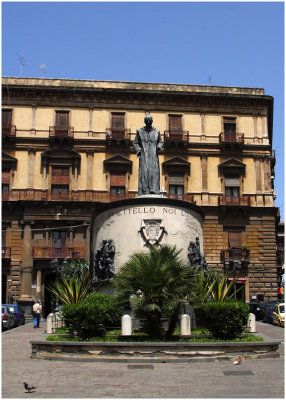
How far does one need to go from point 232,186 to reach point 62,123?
14240 millimetres

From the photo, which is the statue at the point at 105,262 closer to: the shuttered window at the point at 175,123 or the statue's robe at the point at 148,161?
the statue's robe at the point at 148,161

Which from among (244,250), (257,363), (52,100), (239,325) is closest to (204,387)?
(257,363)

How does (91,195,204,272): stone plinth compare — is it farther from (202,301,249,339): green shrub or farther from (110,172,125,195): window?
(110,172,125,195): window

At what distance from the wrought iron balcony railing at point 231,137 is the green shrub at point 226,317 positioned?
1208 inches

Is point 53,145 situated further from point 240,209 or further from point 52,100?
point 240,209

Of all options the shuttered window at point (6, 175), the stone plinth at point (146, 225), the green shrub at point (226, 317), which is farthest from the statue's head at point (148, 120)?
the shuttered window at point (6, 175)

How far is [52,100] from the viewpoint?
141 ft

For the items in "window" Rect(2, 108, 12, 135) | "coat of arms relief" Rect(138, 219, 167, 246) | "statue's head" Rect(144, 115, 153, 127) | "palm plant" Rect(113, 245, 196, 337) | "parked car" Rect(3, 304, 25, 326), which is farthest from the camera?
"window" Rect(2, 108, 12, 135)

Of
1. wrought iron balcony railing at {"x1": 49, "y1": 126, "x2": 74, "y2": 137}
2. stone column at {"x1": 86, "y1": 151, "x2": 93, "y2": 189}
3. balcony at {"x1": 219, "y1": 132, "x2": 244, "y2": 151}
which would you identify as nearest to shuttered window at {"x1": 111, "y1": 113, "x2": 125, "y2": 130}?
stone column at {"x1": 86, "y1": 151, "x2": 93, "y2": 189}

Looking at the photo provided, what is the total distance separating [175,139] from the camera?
42.5 metres

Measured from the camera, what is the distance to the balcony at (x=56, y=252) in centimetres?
3916

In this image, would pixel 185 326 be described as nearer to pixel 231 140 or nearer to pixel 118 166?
pixel 118 166

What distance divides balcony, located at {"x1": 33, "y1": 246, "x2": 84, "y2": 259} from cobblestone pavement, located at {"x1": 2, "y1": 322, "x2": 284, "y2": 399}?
88.5ft

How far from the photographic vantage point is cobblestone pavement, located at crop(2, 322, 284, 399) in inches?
321
